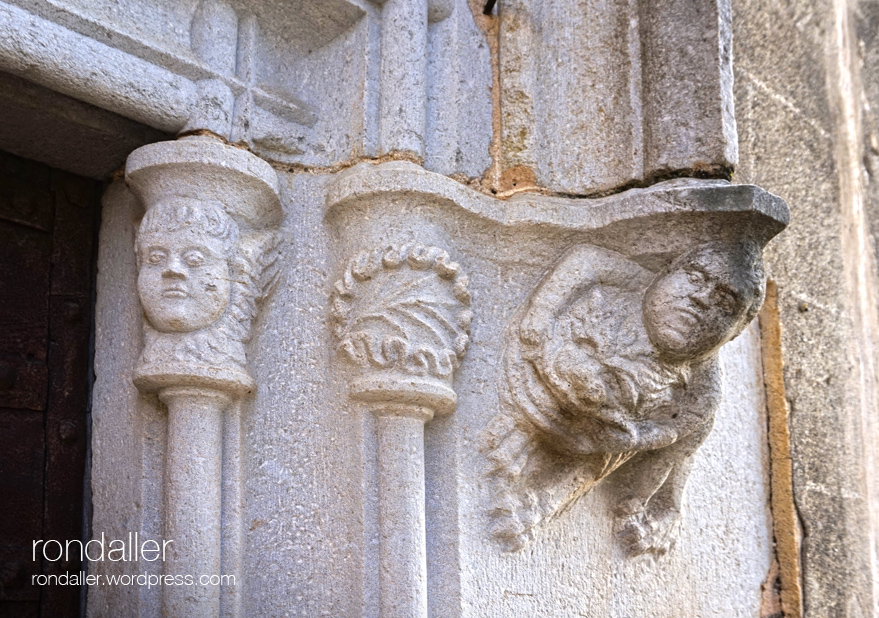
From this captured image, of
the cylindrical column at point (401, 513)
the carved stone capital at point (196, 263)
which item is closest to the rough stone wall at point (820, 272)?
the cylindrical column at point (401, 513)

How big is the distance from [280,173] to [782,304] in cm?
151

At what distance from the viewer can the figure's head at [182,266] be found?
177cm

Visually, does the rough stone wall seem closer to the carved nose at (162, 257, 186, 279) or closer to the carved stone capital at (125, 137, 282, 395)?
the carved stone capital at (125, 137, 282, 395)

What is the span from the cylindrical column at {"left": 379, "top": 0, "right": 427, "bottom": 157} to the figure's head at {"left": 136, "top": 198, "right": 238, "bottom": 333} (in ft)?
A: 1.32

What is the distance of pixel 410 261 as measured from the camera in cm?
188

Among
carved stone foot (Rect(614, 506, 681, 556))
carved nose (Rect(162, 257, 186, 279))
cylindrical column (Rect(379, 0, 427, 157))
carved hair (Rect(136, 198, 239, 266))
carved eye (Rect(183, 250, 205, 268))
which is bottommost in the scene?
carved stone foot (Rect(614, 506, 681, 556))

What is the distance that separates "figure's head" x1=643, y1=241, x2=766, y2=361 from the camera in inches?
74.8

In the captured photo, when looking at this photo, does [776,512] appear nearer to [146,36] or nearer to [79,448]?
[79,448]

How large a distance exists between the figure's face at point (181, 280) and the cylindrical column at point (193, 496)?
0.42 feet

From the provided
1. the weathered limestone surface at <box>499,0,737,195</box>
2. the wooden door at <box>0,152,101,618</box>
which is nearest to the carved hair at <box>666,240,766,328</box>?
the weathered limestone surface at <box>499,0,737,195</box>

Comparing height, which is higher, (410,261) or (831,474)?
(410,261)

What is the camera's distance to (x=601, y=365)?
1.90 metres

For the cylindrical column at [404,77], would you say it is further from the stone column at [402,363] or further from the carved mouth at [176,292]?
the carved mouth at [176,292]

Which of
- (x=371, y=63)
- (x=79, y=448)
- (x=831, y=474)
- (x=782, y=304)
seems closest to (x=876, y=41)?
(x=782, y=304)
